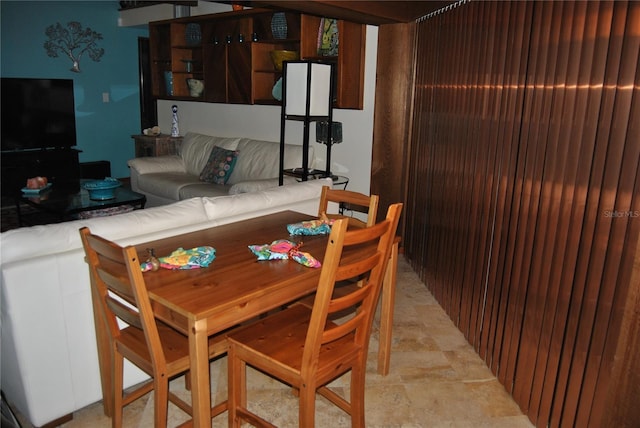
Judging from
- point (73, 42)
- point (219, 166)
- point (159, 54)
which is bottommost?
point (219, 166)

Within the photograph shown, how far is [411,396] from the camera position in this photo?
2412mm

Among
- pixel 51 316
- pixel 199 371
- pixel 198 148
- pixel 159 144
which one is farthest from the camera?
pixel 159 144

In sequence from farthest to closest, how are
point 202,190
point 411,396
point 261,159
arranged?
point 261,159, point 202,190, point 411,396

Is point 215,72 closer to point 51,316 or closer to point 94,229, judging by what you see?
point 94,229

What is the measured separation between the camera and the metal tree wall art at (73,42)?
633 centimetres

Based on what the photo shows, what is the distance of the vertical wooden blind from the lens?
1.75 meters

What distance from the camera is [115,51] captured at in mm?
6926

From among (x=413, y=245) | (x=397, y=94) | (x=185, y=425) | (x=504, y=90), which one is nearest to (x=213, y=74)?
(x=397, y=94)

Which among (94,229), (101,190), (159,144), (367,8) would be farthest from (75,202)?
(367,8)

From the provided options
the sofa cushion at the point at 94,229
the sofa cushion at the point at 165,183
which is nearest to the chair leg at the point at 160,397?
the sofa cushion at the point at 94,229

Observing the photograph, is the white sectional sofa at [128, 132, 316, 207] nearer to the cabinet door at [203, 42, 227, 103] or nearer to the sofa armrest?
the sofa armrest

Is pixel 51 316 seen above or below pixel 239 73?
below

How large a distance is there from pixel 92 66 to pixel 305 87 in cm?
414

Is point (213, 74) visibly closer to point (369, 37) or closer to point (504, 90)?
point (369, 37)
